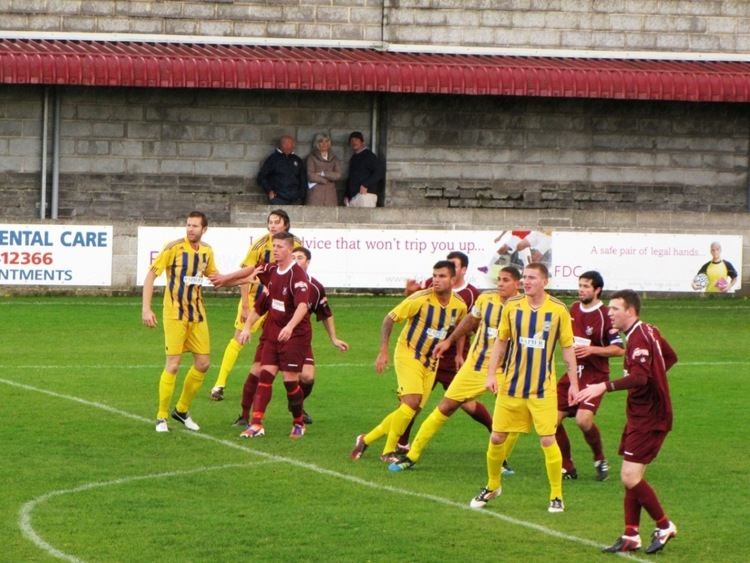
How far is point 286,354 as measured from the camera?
1512 cm

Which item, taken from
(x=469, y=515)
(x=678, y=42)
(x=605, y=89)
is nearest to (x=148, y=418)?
(x=469, y=515)

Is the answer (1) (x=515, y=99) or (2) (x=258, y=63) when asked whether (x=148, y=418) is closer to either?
(2) (x=258, y=63)

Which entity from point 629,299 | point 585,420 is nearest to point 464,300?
point 585,420

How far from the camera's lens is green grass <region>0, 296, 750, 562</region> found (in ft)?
35.8

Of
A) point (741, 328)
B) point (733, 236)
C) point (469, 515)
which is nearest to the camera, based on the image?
point (469, 515)

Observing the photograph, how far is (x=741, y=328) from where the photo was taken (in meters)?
26.2

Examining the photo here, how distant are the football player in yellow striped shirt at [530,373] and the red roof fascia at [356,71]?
1836 centimetres

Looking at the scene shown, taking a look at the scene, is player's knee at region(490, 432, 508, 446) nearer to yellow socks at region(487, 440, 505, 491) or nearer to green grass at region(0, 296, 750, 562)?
yellow socks at region(487, 440, 505, 491)

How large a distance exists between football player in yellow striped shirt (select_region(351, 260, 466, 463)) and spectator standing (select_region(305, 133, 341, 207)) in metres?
17.1

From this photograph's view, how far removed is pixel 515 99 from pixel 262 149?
524cm

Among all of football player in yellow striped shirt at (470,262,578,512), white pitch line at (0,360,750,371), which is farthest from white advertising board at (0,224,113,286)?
football player in yellow striped shirt at (470,262,578,512)

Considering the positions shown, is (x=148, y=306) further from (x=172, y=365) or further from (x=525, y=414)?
(x=525, y=414)

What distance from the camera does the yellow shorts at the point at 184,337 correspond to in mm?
15430

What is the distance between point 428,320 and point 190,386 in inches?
110
